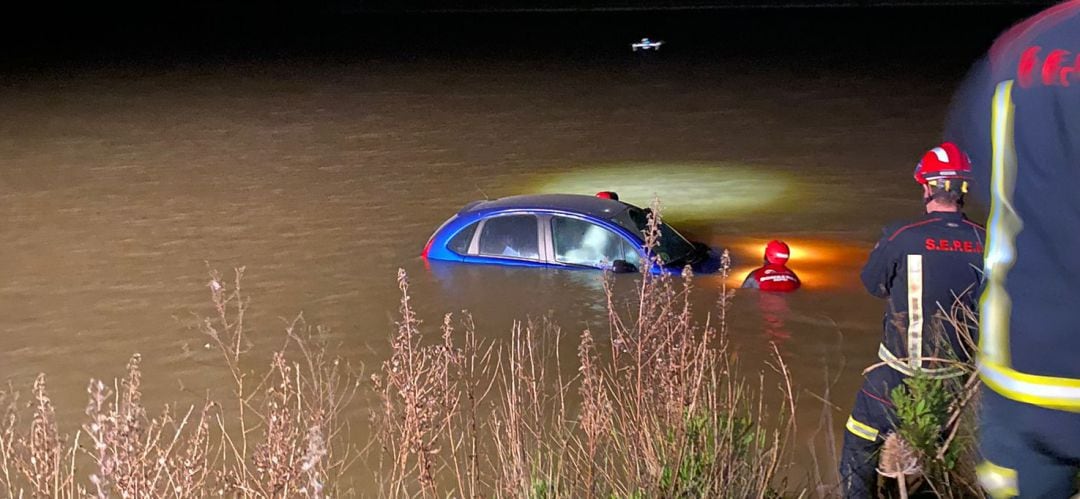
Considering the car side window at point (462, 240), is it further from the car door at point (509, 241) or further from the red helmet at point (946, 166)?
the red helmet at point (946, 166)

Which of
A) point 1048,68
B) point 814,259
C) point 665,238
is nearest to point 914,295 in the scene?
point 1048,68

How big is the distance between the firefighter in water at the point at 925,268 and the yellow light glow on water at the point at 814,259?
8393 mm

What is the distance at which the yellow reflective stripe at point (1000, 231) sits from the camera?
2.35 metres

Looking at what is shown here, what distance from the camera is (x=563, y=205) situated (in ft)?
43.3

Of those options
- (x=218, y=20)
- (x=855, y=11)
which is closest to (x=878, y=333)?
(x=855, y=11)

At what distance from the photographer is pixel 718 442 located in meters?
4.75

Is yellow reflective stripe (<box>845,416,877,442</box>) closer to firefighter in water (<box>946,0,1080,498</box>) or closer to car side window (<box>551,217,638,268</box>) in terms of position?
firefighter in water (<box>946,0,1080,498</box>)

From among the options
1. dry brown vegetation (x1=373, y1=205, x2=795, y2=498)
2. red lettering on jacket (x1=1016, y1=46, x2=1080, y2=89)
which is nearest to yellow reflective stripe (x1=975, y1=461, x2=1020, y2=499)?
red lettering on jacket (x1=1016, y1=46, x2=1080, y2=89)

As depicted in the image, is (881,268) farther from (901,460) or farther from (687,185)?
(687,185)

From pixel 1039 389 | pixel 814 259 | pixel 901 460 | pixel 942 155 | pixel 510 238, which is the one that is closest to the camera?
pixel 1039 389

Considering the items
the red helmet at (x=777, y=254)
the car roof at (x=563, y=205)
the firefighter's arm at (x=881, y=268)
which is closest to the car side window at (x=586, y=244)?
the car roof at (x=563, y=205)

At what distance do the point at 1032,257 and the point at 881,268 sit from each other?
2839mm

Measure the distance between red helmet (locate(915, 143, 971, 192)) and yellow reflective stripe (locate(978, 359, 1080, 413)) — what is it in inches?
107

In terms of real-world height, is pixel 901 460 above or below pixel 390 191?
below
